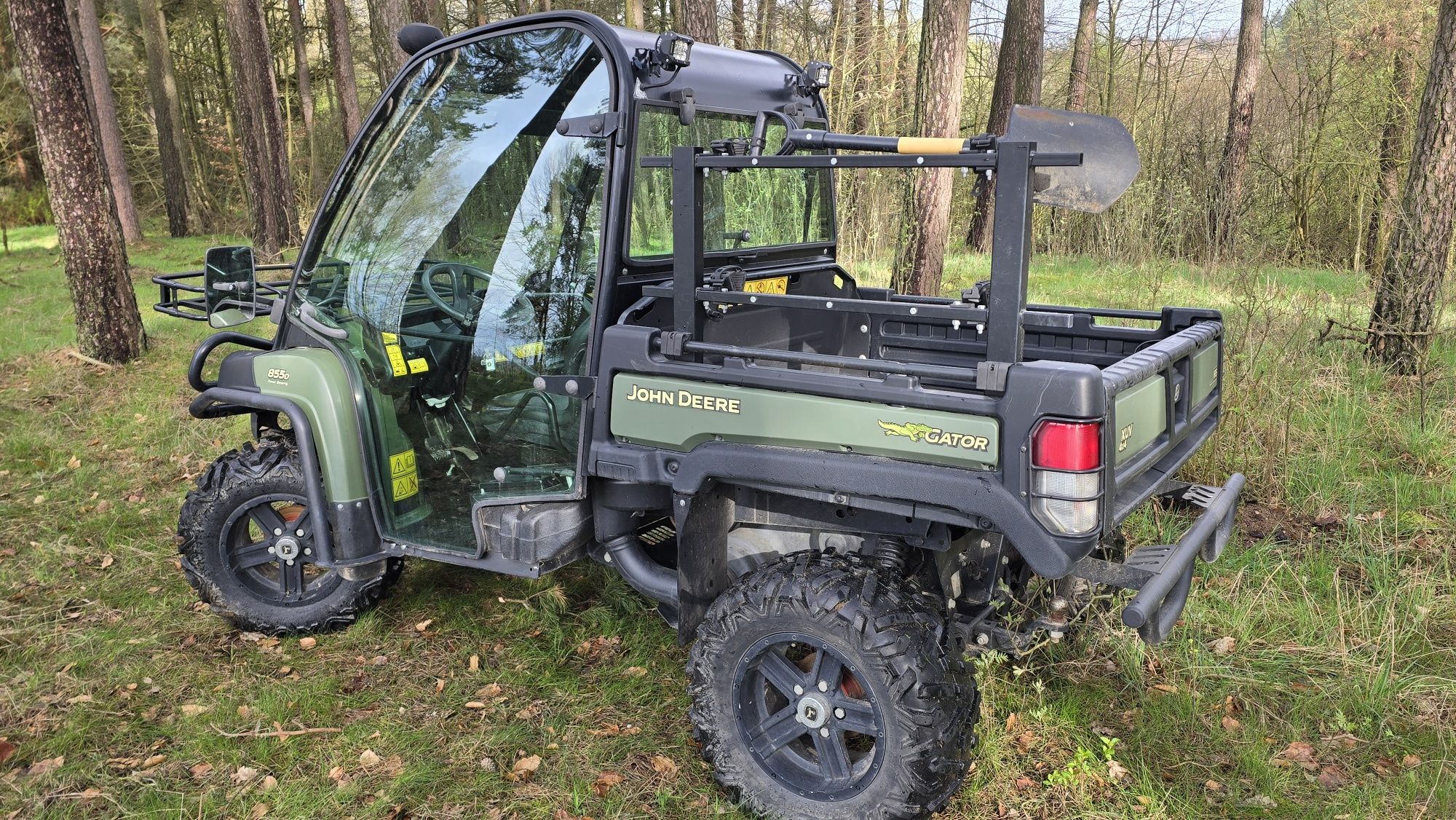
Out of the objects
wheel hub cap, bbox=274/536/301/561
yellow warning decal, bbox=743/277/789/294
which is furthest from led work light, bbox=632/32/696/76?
wheel hub cap, bbox=274/536/301/561

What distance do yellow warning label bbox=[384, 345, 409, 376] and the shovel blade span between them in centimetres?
219

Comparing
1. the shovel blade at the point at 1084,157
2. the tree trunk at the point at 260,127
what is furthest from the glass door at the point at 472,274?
the tree trunk at the point at 260,127

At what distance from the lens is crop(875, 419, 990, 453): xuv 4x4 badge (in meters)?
2.45

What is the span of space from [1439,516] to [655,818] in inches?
154

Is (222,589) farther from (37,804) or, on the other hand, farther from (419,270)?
(419,270)

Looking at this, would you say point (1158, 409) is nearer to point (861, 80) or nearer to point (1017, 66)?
point (861, 80)

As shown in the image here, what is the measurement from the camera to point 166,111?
1828 cm

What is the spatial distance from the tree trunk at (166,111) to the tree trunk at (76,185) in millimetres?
12130

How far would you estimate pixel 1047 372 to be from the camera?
2.36 metres

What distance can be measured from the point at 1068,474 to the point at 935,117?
5.40 metres

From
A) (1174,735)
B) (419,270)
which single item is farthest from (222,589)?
(1174,735)

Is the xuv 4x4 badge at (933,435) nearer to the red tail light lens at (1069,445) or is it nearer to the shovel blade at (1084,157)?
the red tail light lens at (1069,445)

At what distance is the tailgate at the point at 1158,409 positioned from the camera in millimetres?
2492

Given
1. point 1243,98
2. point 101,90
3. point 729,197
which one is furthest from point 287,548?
point 101,90
